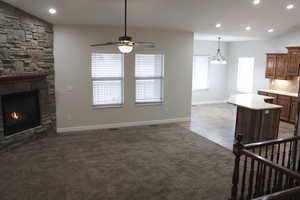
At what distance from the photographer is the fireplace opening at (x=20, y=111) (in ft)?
16.8

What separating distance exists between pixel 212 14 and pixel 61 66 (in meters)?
4.00

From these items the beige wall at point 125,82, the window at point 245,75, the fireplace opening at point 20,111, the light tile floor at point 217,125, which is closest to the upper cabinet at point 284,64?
the window at point 245,75

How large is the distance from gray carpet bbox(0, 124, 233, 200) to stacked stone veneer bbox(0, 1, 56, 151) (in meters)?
0.38

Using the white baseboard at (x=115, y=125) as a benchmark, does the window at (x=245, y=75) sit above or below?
above

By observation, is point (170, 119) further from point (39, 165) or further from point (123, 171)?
point (39, 165)

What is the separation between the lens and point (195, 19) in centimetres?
625

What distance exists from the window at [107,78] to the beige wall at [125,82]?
0.17m

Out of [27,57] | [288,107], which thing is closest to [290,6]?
[288,107]

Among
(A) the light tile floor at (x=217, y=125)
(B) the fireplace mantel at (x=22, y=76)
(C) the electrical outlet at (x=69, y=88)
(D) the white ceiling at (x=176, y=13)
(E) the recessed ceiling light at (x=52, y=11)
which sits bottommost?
(A) the light tile floor at (x=217, y=125)

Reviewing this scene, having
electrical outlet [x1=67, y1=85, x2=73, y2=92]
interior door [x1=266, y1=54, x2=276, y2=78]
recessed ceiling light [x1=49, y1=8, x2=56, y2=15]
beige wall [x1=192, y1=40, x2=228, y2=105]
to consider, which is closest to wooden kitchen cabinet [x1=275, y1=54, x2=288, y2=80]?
interior door [x1=266, y1=54, x2=276, y2=78]

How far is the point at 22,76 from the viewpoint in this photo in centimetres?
506

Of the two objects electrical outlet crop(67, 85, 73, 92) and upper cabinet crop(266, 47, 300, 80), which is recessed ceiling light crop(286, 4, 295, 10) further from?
electrical outlet crop(67, 85, 73, 92)

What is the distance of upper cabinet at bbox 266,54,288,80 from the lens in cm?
796

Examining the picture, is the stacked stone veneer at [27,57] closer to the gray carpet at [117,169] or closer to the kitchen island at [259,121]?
the gray carpet at [117,169]
